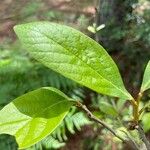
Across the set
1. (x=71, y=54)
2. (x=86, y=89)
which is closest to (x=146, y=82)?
(x=71, y=54)

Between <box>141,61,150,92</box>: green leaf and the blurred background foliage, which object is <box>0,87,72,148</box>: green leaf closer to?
<box>141,61,150,92</box>: green leaf

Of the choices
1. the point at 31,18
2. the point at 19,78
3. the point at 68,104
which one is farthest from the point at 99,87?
the point at 31,18

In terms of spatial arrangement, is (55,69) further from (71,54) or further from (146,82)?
(146,82)

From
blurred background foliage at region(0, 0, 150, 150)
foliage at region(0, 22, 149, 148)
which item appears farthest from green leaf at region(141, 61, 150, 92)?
blurred background foliage at region(0, 0, 150, 150)

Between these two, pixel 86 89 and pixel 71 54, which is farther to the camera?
pixel 86 89

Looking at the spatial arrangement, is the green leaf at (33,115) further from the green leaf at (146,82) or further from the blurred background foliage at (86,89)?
the blurred background foliage at (86,89)

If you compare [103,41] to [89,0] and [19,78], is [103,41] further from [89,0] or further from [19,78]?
[89,0]
